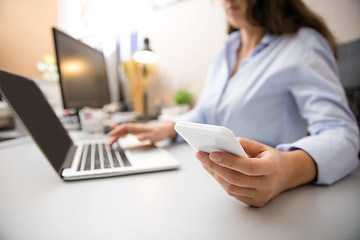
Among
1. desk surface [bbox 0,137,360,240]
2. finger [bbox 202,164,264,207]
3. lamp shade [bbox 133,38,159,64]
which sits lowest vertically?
desk surface [bbox 0,137,360,240]

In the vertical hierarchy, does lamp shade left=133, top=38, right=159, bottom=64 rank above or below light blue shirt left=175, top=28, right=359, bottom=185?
above

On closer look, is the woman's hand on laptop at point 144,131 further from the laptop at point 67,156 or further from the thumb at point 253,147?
the thumb at point 253,147

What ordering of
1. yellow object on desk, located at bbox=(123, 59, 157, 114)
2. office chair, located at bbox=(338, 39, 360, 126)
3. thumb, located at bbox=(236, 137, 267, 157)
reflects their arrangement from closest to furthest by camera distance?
thumb, located at bbox=(236, 137, 267, 157), office chair, located at bbox=(338, 39, 360, 126), yellow object on desk, located at bbox=(123, 59, 157, 114)

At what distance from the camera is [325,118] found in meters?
0.44

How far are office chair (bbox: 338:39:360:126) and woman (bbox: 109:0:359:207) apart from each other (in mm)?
106

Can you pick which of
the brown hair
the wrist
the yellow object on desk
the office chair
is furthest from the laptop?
the yellow object on desk

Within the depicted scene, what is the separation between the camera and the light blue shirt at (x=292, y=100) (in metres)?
0.40

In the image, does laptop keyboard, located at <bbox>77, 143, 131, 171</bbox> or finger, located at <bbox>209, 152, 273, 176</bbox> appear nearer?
finger, located at <bbox>209, 152, 273, 176</bbox>

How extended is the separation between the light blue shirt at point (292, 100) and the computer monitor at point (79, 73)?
0.56 metres

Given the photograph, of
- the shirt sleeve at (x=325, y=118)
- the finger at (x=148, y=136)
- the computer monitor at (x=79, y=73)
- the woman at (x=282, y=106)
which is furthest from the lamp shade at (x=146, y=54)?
the shirt sleeve at (x=325, y=118)

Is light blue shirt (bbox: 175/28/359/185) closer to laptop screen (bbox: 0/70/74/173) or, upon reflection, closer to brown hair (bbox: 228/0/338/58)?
brown hair (bbox: 228/0/338/58)

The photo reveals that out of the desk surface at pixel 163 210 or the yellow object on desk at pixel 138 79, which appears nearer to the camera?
the desk surface at pixel 163 210

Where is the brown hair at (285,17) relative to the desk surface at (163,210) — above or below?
above

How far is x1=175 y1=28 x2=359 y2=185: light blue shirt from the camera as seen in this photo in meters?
0.40
